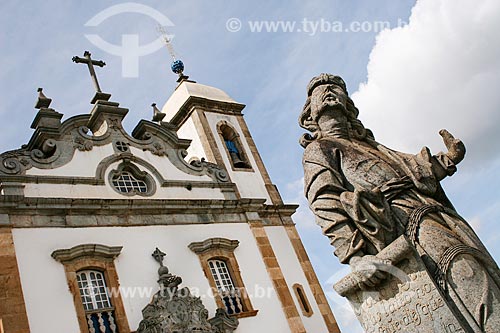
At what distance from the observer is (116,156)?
14.3m

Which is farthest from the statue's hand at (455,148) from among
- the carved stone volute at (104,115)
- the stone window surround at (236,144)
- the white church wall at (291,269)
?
the stone window surround at (236,144)

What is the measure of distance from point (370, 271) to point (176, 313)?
902cm

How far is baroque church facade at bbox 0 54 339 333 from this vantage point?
36.6ft

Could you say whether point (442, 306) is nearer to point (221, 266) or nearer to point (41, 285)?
point (41, 285)

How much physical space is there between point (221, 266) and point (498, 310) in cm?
1105

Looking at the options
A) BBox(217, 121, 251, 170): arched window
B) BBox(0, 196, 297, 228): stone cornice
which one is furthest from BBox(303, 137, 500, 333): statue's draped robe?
BBox(217, 121, 251, 170): arched window

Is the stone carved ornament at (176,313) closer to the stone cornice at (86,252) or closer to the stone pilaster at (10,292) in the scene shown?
the stone cornice at (86,252)

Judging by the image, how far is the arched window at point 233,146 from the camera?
701 inches

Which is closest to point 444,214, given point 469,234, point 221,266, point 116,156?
point 469,234

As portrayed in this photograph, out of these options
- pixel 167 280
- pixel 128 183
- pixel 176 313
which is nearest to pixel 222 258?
pixel 167 280

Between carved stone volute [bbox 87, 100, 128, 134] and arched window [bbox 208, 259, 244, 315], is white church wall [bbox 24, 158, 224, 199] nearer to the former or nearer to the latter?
carved stone volute [bbox 87, 100, 128, 134]

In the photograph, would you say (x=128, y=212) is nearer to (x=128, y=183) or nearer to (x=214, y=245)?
(x=128, y=183)

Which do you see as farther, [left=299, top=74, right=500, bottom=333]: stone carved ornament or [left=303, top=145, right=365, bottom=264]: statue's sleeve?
[left=303, top=145, right=365, bottom=264]: statue's sleeve

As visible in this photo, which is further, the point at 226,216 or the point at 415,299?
the point at 226,216
